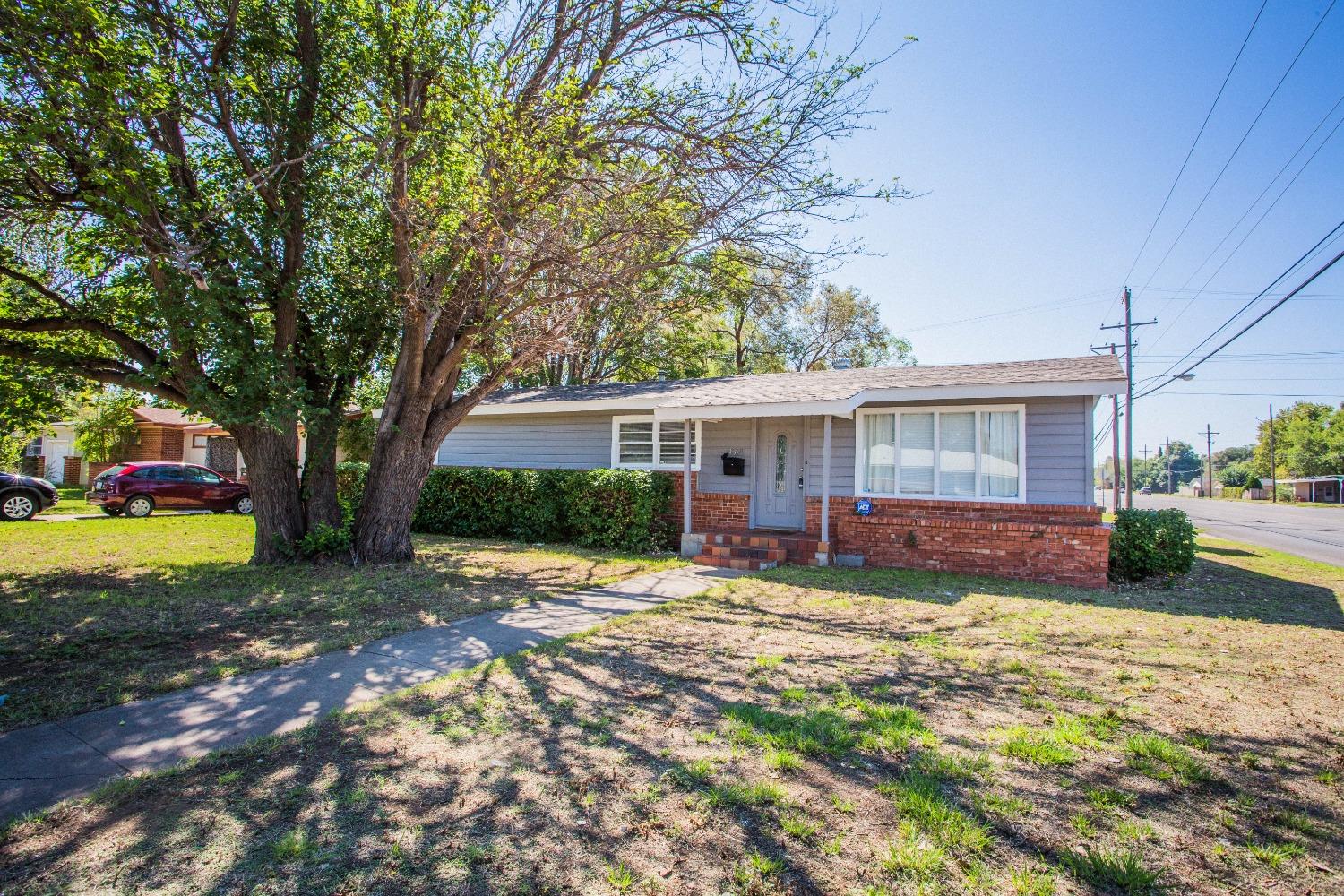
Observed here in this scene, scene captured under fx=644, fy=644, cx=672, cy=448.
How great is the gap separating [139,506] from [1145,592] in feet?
70.1

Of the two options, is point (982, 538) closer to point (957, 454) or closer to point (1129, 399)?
point (957, 454)

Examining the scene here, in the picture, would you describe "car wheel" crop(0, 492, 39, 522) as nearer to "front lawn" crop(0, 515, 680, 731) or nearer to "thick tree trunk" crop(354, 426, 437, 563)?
"front lawn" crop(0, 515, 680, 731)

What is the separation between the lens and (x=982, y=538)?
31.6 feet

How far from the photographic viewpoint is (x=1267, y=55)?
933cm

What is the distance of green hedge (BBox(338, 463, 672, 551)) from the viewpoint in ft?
39.2

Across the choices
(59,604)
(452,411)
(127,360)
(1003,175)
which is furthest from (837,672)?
(127,360)

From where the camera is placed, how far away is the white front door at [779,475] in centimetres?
1195

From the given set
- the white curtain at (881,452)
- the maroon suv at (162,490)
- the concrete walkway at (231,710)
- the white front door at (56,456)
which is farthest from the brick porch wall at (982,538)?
the white front door at (56,456)

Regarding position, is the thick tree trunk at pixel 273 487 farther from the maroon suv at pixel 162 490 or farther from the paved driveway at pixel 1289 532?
the paved driveway at pixel 1289 532

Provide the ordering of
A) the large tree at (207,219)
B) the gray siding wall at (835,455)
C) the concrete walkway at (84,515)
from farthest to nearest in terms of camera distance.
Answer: the concrete walkway at (84,515), the gray siding wall at (835,455), the large tree at (207,219)

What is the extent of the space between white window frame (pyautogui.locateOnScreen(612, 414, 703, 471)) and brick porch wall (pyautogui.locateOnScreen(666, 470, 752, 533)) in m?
0.43

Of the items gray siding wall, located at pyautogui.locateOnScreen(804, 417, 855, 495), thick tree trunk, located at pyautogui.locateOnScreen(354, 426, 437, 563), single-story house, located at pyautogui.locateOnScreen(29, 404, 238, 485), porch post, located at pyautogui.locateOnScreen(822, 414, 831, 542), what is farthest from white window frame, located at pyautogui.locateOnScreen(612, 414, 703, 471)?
single-story house, located at pyautogui.locateOnScreen(29, 404, 238, 485)

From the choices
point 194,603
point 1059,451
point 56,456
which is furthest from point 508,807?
point 56,456

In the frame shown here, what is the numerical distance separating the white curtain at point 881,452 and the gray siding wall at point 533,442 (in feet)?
17.7
